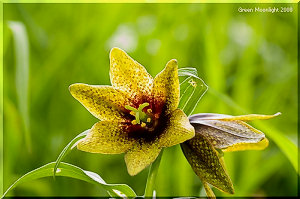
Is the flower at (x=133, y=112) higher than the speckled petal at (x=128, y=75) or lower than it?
lower

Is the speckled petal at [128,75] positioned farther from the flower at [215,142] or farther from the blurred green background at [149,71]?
the blurred green background at [149,71]

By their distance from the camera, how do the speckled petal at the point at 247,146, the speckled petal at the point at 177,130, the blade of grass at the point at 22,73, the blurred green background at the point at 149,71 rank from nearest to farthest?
the speckled petal at the point at 177,130 → the speckled petal at the point at 247,146 → the blade of grass at the point at 22,73 → the blurred green background at the point at 149,71

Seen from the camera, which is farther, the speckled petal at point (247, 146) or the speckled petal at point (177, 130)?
the speckled petal at point (247, 146)

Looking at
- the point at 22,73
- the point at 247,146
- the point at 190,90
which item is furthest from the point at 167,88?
the point at 22,73

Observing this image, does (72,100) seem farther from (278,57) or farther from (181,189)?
(278,57)

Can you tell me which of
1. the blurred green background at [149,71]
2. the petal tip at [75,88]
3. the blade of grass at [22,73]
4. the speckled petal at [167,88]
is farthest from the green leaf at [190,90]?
the blurred green background at [149,71]

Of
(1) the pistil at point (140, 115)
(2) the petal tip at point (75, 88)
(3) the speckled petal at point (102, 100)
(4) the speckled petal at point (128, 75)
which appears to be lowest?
(1) the pistil at point (140, 115)

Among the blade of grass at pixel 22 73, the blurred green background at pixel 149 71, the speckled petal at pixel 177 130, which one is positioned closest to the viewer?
the speckled petal at pixel 177 130

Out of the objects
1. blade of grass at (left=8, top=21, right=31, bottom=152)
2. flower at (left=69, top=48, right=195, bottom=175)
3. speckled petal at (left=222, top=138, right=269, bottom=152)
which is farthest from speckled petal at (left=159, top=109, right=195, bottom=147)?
blade of grass at (left=8, top=21, right=31, bottom=152)
